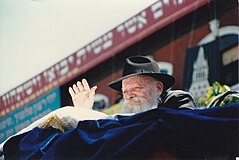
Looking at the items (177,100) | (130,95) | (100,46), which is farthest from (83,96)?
(100,46)

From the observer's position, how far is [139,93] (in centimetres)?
123

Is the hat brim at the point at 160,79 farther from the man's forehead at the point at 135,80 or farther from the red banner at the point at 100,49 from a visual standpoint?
the red banner at the point at 100,49

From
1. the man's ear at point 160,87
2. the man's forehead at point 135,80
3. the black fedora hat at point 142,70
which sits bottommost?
the man's ear at point 160,87

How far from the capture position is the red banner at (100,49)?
1857 mm

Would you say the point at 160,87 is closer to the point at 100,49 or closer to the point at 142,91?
the point at 142,91

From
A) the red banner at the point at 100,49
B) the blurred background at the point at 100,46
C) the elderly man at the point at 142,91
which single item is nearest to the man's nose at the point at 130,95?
the elderly man at the point at 142,91

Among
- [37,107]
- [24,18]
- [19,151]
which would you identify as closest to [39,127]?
[19,151]

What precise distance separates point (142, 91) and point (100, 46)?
80 cm

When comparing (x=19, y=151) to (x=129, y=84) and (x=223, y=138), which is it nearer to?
(x=129, y=84)

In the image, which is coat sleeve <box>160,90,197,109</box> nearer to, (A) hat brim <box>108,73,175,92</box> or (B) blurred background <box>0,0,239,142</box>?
(A) hat brim <box>108,73,175,92</box>

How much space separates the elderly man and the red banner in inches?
20.7

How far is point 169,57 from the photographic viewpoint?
232 centimetres

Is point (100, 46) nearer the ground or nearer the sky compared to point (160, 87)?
nearer the sky

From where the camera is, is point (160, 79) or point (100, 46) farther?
point (100, 46)
